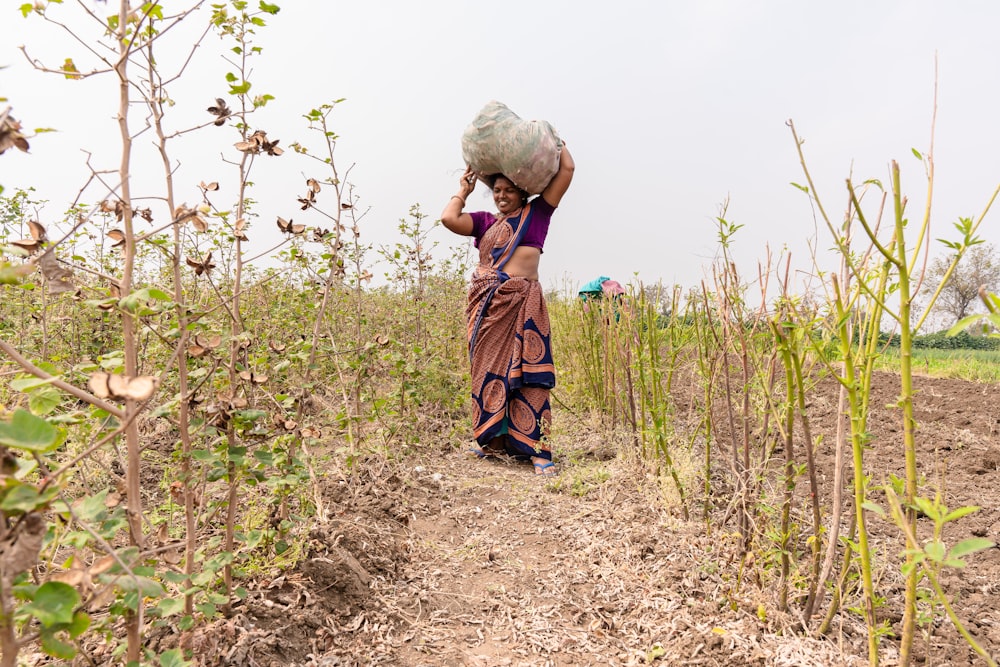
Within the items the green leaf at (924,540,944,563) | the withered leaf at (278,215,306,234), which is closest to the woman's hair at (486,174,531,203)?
the withered leaf at (278,215,306,234)

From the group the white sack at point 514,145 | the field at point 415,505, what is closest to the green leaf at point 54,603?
the field at point 415,505

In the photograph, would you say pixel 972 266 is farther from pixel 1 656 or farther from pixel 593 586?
pixel 1 656

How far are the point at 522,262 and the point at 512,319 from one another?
0.35m

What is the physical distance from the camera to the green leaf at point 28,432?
1.91 ft

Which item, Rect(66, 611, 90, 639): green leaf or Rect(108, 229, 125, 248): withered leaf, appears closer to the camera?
Rect(66, 611, 90, 639): green leaf

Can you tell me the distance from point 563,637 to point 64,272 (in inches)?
64.4

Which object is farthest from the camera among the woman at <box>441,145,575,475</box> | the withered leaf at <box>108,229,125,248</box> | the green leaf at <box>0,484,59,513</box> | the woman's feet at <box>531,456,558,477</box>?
the woman at <box>441,145,575,475</box>

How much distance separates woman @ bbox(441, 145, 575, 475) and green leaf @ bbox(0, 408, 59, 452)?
2.78 meters

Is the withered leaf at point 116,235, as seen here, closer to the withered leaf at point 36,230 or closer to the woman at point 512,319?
the withered leaf at point 36,230

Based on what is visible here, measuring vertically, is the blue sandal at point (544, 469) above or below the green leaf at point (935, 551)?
below

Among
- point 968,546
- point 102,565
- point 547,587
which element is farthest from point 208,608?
point 968,546

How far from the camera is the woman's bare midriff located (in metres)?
3.35

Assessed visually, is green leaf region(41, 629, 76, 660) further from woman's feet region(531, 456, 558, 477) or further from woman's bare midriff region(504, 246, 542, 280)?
woman's bare midriff region(504, 246, 542, 280)

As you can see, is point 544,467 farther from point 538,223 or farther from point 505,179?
point 505,179
